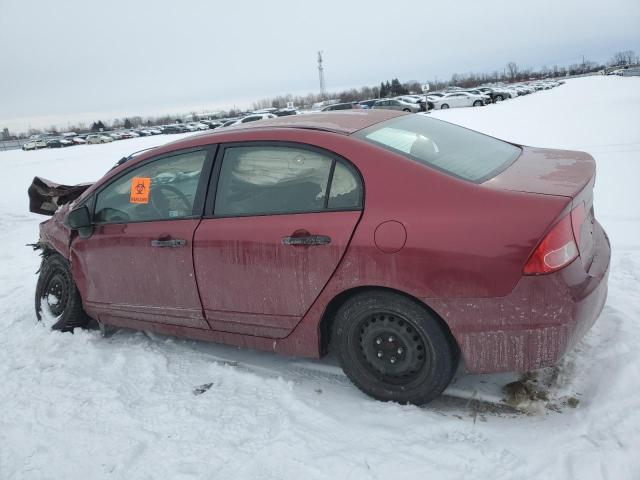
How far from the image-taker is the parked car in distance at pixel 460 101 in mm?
38312

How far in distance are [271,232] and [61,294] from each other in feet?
8.04

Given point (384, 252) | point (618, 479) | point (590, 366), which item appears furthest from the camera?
point (590, 366)

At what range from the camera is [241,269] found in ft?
10.4

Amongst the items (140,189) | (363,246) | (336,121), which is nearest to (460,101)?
(336,121)

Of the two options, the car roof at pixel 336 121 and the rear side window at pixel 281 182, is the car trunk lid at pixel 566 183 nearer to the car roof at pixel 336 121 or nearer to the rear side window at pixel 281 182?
the rear side window at pixel 281 182

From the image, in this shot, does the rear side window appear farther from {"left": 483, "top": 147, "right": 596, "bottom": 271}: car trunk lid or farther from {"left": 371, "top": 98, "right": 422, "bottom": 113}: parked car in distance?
{"left": 371, "top": 98, "right": 422, "bottom": 113}: parked car in distance

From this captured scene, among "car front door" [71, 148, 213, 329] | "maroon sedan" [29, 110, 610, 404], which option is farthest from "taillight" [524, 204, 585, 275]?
"car front door" [71, 148, 213, 329]

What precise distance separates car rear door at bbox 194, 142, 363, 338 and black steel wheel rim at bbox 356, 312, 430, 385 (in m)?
0.37

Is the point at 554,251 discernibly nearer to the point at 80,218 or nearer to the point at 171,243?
the point at 171,243

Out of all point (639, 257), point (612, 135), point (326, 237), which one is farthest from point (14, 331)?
point (612, 135)

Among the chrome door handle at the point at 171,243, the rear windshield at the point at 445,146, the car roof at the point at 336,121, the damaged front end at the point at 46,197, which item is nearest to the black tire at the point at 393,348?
the rear windshield at the point at 445,146

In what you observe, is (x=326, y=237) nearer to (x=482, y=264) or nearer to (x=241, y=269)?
(x=241, y=269)

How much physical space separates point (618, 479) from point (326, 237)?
1.73 m

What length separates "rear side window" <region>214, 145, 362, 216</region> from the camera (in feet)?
9.56
